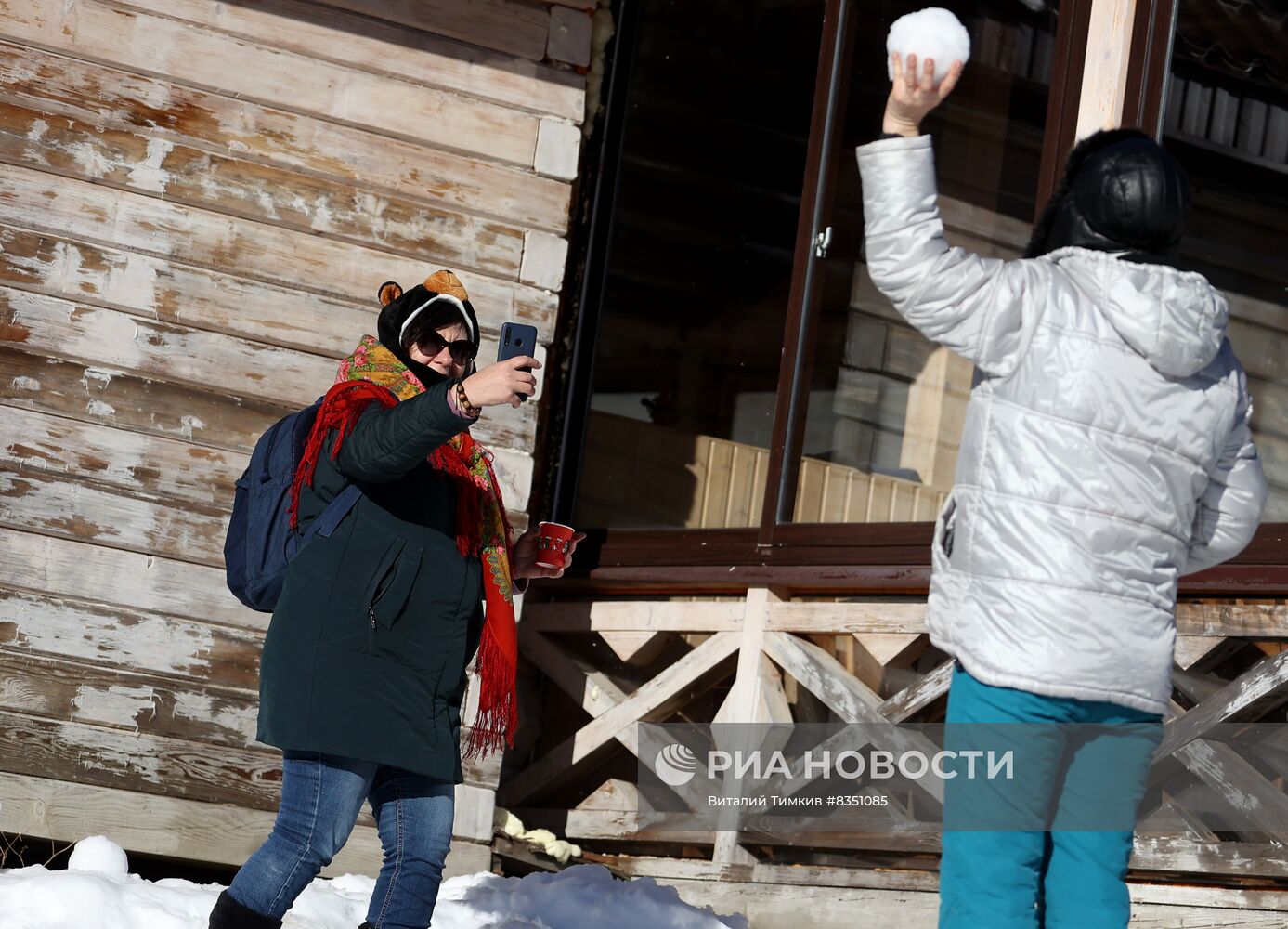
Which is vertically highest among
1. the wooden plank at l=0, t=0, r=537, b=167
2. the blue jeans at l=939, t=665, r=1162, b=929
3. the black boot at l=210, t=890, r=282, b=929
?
the wooden plank at l=0, t=0, r=537, b=167

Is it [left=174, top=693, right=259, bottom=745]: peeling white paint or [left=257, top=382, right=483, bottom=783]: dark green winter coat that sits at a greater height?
[left=257, top=382, right=483, bottom=783]: dark green winter coat

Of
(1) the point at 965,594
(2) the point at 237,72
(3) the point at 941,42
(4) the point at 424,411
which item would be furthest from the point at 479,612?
(2) the point at 237,72

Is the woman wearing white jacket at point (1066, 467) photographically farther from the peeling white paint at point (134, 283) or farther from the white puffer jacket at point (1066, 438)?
the peeling white paint at point (134, 283)

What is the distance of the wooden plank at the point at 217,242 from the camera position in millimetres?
4785

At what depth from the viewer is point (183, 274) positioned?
489 cm

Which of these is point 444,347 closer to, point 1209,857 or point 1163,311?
point 1163,311

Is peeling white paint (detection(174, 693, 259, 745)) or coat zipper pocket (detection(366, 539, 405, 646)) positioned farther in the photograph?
peeling white paint (detection(174, 693, 259, 745))

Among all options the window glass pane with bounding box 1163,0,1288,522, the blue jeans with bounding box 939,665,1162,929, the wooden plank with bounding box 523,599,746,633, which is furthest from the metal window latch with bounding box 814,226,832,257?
the blue jeans with bounding box 939,665,1162,929

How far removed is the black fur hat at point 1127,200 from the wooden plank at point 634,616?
9.33ft

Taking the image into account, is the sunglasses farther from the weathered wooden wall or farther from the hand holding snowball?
the weathered wooden wall

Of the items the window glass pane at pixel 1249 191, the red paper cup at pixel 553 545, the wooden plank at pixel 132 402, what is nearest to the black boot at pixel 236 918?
the red paper cup at pixel 553 545

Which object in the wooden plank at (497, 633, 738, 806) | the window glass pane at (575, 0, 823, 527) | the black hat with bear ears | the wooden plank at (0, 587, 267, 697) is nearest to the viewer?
the black hat with bear ears

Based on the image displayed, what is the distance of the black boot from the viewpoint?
118 inches

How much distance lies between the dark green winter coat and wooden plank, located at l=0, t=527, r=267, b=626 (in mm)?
1812
